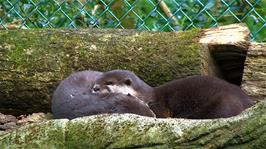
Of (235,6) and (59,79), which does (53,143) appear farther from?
(235,6)

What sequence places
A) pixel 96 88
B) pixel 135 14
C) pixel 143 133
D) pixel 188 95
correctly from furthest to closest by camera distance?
pixel 135 14 → pixel 96 88 → pixel 188 95 → pixel 143 133

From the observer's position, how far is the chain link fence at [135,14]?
4988 mm

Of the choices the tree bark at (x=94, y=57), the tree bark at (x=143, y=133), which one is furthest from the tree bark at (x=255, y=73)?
the tree bark at (x=143, y=133)

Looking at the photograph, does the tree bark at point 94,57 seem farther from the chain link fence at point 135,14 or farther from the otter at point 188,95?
the chain link fence at point 135,14

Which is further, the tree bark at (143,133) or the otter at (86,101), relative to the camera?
the otter at (86,101)

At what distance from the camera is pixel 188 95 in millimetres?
4383

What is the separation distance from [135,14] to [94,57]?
1.78 feet

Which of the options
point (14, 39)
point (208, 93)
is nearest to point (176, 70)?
point (208, 93)

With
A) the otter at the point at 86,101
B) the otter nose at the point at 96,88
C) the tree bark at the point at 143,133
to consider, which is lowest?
the otter nose at the point at 96,88

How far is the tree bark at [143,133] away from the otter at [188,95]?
0.98 m

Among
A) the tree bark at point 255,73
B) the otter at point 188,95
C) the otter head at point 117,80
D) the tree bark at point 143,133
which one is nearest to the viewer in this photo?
the tree bark at point 143,133

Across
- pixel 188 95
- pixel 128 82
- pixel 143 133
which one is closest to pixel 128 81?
pixel 128 82

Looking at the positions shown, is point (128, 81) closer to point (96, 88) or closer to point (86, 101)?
point (96, 88)

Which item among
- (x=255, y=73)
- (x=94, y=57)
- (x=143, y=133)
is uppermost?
(x=143, y=133)
